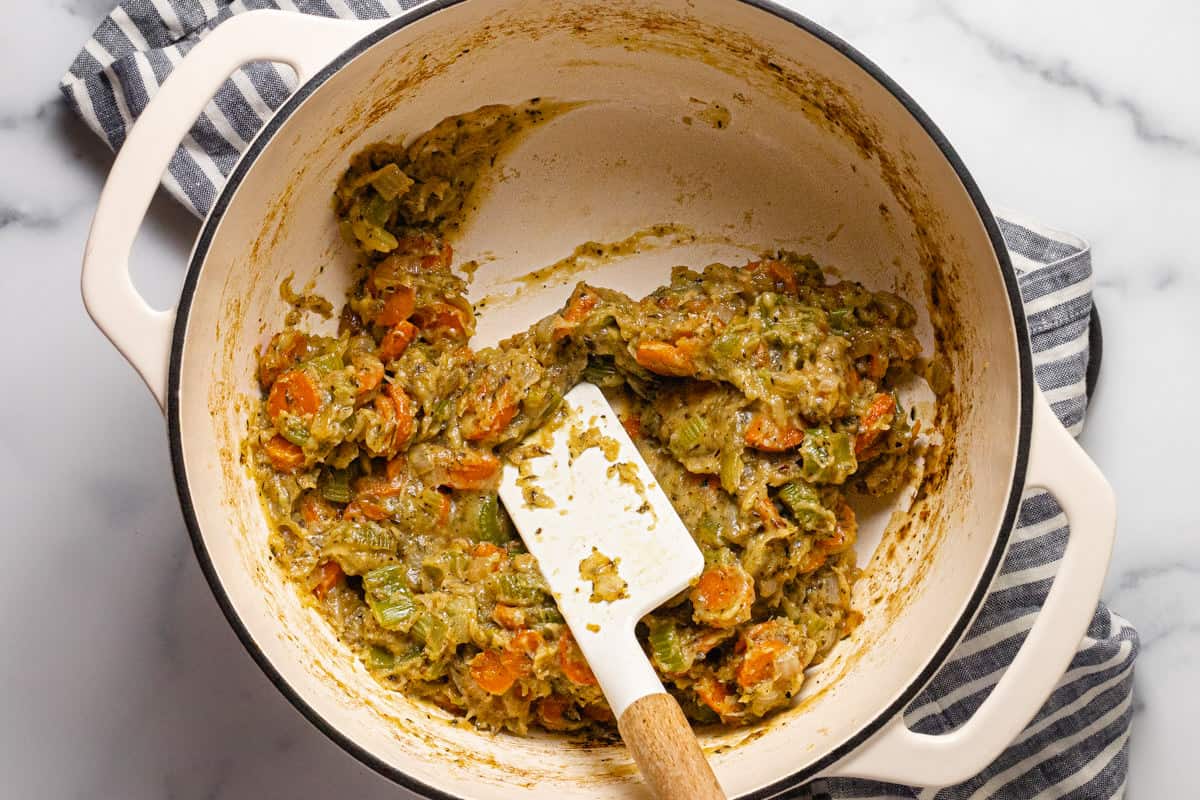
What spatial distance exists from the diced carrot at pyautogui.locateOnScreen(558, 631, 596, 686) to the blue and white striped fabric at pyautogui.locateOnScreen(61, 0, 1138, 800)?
0.72 meters

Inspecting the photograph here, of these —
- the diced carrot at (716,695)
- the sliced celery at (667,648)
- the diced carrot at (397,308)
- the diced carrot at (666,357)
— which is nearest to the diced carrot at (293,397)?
the diced carrot at (397,308)

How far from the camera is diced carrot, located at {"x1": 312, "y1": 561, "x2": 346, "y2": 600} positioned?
258 cm

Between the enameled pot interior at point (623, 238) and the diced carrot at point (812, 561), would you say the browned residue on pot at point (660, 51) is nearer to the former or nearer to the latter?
the enameled pot interior at point (623, 238)

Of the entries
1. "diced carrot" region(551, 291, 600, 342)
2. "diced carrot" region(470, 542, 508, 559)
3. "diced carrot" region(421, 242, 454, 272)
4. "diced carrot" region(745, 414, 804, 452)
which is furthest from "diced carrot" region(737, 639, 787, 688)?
"diced carrot" region(421, 242, 454, 272)

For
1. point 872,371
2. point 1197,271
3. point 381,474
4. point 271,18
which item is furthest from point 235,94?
point 1197,271

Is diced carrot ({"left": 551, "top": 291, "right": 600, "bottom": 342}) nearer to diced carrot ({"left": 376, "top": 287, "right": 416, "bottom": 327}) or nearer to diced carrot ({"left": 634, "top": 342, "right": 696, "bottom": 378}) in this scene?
diced carrot ({"left": 634, "top": 342, "right": 696, "bottom": 378})

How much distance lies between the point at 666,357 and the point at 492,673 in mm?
851

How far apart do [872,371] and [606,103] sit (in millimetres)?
984

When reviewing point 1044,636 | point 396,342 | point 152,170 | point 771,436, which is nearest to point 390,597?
point 396,342

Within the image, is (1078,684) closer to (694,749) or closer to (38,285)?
(694,749)

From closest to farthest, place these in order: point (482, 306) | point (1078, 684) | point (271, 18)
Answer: point (271, 18) → point (1078, 684) → point (482, 306)

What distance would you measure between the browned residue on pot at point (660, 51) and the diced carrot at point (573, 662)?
0.72 feet

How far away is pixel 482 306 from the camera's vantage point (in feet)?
9.64

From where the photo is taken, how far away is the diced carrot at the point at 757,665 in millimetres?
2482
